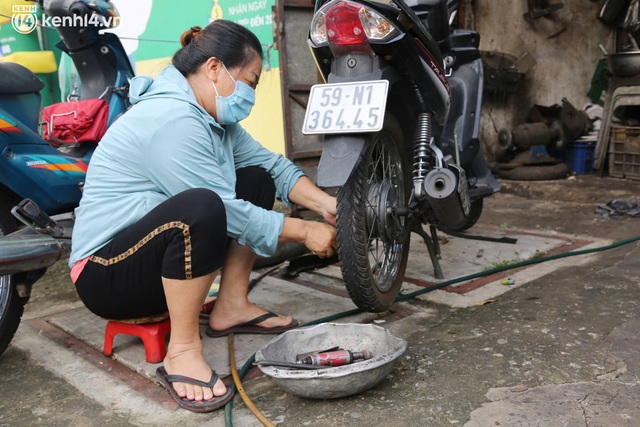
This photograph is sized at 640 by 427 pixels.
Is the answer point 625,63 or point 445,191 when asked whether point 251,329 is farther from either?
point 625,63

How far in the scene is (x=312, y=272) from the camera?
10.6ft

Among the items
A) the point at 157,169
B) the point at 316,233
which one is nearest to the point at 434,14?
the point at 316,233

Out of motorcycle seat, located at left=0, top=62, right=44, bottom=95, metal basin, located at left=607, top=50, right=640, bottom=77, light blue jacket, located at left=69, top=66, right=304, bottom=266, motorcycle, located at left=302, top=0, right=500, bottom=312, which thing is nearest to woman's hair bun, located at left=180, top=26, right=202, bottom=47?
light blue jacket, located at left=69, top=66, right=304, bottom=266

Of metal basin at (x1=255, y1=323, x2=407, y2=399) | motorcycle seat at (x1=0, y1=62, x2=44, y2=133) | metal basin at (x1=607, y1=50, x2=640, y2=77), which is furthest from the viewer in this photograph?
metal basin at (x1=607, y1=50, x2=640, y2=77)

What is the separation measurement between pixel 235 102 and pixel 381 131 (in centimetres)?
59

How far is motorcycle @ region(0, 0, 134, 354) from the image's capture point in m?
2.09

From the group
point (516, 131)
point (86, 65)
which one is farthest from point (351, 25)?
point (516, 131)

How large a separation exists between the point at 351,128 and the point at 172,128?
0.60m

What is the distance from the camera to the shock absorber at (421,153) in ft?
7.61

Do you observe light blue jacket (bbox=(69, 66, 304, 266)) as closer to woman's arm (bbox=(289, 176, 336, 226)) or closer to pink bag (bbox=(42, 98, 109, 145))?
woman's arm (bbox=(289, 176, 336, 226))

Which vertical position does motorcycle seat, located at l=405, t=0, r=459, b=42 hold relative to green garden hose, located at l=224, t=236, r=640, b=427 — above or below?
above

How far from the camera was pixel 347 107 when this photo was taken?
2.09 m

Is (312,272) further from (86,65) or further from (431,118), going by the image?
(86,65)

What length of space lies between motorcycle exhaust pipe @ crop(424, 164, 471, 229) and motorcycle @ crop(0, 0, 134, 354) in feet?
4.45
